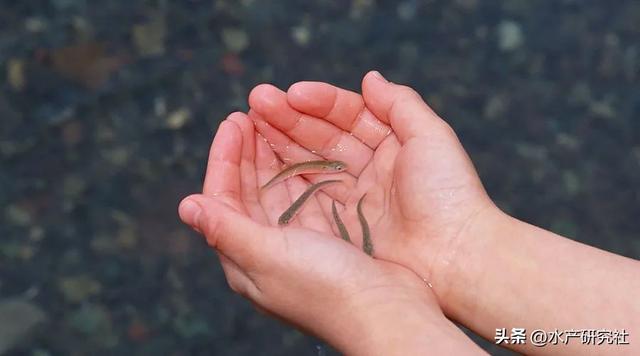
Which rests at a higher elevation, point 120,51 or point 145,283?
point 120,51

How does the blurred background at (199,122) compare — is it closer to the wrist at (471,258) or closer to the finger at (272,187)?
Answer: the finger at (272,187)

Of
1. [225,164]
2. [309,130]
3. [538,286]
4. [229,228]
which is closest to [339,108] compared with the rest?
[309,130]

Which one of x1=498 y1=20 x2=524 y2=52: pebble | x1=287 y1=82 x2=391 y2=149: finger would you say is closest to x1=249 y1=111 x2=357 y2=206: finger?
x1=287 y1=82 x2=391 y2=149: finger

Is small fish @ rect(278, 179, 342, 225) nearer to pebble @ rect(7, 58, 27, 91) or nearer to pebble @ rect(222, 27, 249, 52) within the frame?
pebble @ rect(222, 27, 249, 52)

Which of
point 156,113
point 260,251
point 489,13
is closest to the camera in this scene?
point 260,251

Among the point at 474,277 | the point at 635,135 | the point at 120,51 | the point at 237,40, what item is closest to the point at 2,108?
the point at 120,51

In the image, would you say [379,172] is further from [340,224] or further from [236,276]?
[236,276]

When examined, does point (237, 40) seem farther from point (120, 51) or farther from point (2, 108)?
point (2, 108)
